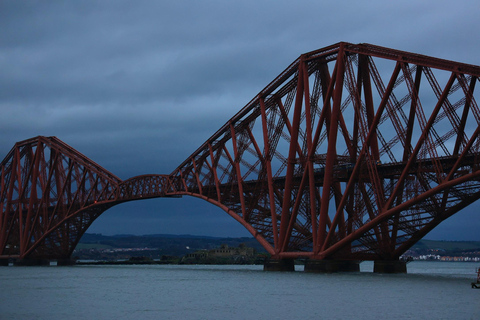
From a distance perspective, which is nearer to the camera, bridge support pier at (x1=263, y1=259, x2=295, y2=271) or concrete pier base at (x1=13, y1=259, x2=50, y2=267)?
bridge support pier at (x1=263, y1=259, x2=295, y2=271)

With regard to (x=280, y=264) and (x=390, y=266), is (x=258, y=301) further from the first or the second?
(x=390, y=266)

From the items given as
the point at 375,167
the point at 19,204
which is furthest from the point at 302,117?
the point at 19,204

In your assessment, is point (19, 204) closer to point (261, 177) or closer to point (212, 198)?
point (212, 198)

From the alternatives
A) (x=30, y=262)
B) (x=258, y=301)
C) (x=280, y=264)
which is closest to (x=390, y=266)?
(x=280, y=264)

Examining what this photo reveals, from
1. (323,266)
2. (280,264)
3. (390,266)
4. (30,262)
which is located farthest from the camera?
(30,262)

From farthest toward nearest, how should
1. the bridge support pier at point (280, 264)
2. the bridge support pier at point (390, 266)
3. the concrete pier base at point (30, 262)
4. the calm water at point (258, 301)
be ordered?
1. the concrete pier base at point (30, 262)
2. the bridge support pier at point (280, 264)
3. the bridge support pier at point (390, 266)
4. the calm water at point (258, 301)

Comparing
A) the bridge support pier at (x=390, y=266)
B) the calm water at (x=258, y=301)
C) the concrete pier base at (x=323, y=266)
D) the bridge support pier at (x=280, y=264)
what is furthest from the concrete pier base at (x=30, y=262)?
the bridge support pier at (x=390, y=266)

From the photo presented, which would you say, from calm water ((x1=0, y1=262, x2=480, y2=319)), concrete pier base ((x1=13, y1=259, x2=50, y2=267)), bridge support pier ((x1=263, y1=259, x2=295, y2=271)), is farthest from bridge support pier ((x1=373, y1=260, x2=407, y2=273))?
concrete pier base ((x1=13, y1=259, x2=50, y2=267))

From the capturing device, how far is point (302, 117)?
79688 mm

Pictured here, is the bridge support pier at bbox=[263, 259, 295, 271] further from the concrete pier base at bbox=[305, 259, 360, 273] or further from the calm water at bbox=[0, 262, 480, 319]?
the calm water at bbox=[0, 262, 480, 319]

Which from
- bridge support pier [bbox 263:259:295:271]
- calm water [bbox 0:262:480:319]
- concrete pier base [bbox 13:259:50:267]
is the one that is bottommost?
calm water [bbox 0:262:480:319]

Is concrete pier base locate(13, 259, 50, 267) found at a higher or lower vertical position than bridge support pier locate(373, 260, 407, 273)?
lower

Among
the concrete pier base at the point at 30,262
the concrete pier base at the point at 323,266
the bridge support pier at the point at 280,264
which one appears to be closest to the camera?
the concrete pier base at the point at 323,266

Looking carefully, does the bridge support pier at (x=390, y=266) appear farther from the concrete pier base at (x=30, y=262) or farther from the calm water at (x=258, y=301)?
the concrete pier base at (x=30, y=262)
